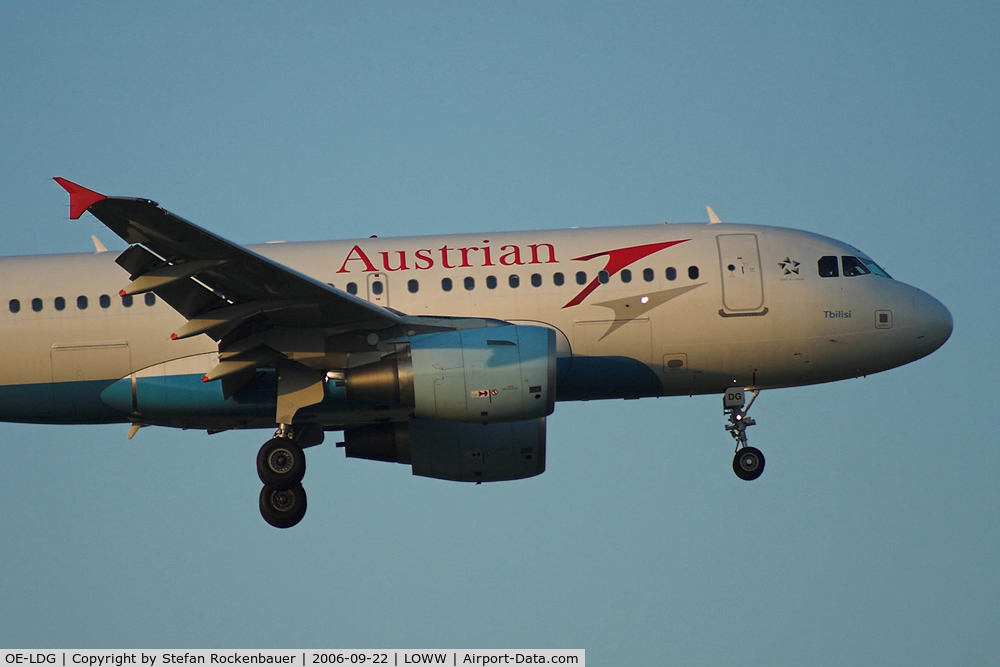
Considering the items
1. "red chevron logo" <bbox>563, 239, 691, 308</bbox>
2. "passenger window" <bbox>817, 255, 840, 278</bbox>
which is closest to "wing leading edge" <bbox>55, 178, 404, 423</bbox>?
"red chevron logo" <bbox>563, 239, 691, 308</bbox>

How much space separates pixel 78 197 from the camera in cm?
1972

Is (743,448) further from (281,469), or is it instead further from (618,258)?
(281,469)

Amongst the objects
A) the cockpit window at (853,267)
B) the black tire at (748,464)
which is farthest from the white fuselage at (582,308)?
the black tire at (748,464)

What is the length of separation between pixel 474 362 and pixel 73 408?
287 inches

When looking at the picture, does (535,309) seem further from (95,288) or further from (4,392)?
(4,392)

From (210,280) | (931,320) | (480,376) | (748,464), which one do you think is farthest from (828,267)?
(210,280)

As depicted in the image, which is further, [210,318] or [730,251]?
[730,251]

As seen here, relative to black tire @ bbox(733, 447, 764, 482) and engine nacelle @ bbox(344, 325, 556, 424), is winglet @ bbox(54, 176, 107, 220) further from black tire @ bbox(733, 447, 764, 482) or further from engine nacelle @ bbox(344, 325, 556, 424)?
black tire @ bbox(733, 447, 764, 482)

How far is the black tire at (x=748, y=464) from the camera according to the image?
88.2 feet

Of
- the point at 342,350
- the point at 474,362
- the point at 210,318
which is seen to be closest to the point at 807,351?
the point at 474,362

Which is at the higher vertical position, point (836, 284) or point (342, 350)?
point (836, 284)

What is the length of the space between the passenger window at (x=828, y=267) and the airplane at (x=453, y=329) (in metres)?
0.03

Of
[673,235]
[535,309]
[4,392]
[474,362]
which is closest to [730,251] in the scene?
[673,235]

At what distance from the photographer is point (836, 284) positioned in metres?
26.4
